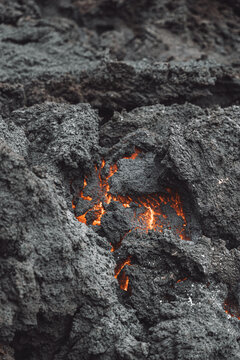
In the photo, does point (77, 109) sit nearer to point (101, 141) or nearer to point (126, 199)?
point (101, 141)

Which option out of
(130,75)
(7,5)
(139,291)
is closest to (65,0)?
(7,5)

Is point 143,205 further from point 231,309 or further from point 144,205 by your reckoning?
point 231,309

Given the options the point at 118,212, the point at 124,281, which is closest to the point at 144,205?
the point at 118,212

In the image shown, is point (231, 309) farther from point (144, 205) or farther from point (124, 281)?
point (144, 205)

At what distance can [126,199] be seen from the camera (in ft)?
13.0

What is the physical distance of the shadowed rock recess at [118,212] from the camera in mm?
2943

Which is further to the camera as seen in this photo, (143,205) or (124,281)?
(143,205)

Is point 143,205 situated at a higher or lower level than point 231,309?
higher

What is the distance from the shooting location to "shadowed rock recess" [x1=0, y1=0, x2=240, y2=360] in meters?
A: 2.94

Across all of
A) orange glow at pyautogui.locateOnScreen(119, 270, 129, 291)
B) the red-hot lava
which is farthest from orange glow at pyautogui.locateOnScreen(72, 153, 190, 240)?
orange glow at pyautogui.locateOnScreen(119, 270, 129, 291)

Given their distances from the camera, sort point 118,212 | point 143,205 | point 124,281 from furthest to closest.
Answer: point 143,205 < point 118,212 < point 124,281

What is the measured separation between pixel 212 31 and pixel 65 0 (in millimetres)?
2568

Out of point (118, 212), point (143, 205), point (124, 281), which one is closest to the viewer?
point (124, 281)

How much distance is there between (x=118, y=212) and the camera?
12.3 feet
